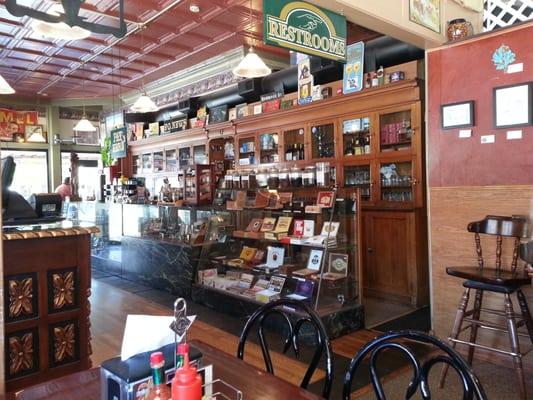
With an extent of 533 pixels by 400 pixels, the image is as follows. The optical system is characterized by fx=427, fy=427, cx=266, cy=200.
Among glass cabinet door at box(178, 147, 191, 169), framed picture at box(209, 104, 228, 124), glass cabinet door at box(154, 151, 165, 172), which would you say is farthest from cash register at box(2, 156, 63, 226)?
glass cabinet door at box(154, 151, 165, 172)

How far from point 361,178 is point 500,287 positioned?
9.71 feet

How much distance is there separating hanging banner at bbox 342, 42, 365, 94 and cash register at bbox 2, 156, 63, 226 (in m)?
3.68

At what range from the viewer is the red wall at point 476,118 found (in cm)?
313

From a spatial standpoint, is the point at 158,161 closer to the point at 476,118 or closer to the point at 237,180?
the point at 237,180

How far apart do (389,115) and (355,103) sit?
480 millimetres

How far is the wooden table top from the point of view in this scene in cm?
119

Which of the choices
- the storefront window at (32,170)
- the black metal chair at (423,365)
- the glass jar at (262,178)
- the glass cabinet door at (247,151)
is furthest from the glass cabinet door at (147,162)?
the black metal chair at (423,365)

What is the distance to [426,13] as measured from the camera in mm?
3496

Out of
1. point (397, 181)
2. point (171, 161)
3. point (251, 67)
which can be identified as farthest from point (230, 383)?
point (171, 161)

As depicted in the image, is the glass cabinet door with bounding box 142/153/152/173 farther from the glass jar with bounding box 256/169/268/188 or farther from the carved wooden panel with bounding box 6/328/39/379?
the carved wooden panel with bounding box 6/328/39/379

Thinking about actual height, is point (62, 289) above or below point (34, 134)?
below

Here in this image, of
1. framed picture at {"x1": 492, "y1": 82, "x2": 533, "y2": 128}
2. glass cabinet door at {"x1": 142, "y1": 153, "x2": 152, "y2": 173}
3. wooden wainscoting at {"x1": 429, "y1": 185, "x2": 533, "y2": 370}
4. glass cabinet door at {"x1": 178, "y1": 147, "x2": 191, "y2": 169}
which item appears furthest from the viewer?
glass cabinet door at {"x1": 142, "y1": 153, "x2": 152, "y2": 173}

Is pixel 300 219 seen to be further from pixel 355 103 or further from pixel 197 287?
pixel 355 103

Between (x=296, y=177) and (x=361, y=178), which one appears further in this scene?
(x=361, y=178)
